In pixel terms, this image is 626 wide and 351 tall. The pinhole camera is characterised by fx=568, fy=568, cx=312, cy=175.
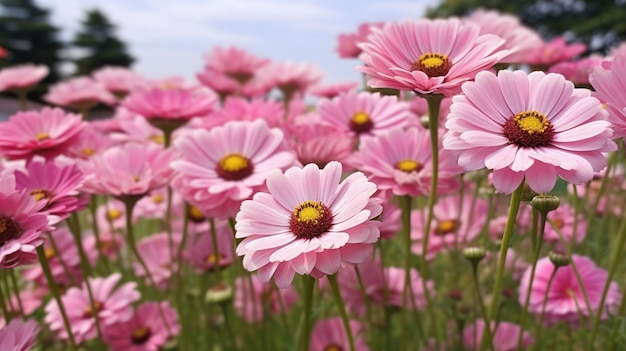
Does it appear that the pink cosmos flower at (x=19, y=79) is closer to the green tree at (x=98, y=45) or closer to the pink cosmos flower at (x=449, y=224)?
the pink cosmos flower at (x=449, y=224)

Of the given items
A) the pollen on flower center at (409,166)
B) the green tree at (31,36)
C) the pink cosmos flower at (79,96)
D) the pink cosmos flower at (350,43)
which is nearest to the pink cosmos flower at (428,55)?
the pollen on flower center at (409,166)

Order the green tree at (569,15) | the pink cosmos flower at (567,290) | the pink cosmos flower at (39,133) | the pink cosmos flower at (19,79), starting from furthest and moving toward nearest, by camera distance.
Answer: the green tree at (569,15) → the pink cosmos flower at (19,79) → the pink cosmos flower at (567,290) → the pink cosmos flower at (39,133)

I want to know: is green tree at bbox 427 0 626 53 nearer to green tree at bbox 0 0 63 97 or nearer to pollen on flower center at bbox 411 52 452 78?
green tree at bbox 0 0 63 97

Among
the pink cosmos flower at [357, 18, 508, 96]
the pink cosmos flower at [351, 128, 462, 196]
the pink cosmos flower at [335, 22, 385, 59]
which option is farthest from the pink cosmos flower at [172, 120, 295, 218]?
the pink cosmos flower at [335, 22, 385, 59]

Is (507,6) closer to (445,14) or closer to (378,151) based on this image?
(445,14)

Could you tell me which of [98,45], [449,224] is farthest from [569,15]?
[449,224]

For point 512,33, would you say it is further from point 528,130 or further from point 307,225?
point 307,225

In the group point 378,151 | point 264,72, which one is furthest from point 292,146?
point 264,72
